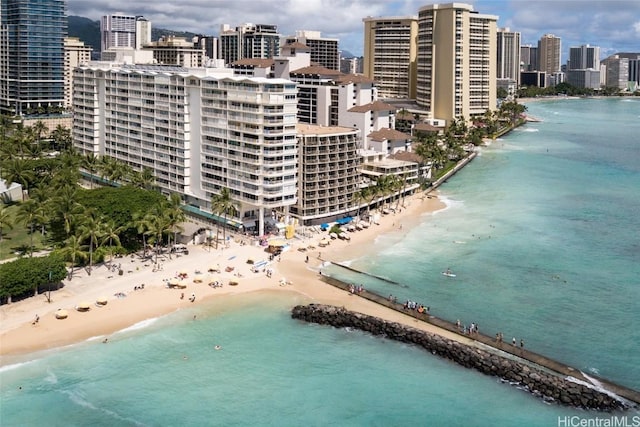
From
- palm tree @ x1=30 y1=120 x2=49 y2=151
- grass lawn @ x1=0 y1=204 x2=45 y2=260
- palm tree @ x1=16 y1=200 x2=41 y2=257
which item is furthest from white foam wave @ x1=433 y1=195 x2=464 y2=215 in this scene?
palm tree @ x1=30 y1=120 x2=49 y2=151

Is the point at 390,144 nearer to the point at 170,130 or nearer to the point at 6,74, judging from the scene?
the point at 170,130

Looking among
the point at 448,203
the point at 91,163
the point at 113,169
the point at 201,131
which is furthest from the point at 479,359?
the point at 91,163

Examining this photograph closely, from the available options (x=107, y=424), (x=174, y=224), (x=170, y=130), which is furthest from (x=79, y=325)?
(x=170, y=130)

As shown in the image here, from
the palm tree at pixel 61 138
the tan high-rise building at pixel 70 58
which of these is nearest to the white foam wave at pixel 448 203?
the palm tree at pixel 61 138

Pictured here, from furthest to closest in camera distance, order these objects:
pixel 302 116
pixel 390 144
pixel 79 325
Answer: pixel 302 116, pixel 390 144, pixel 79 325

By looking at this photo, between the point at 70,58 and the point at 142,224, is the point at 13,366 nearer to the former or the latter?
the point at 142,224
